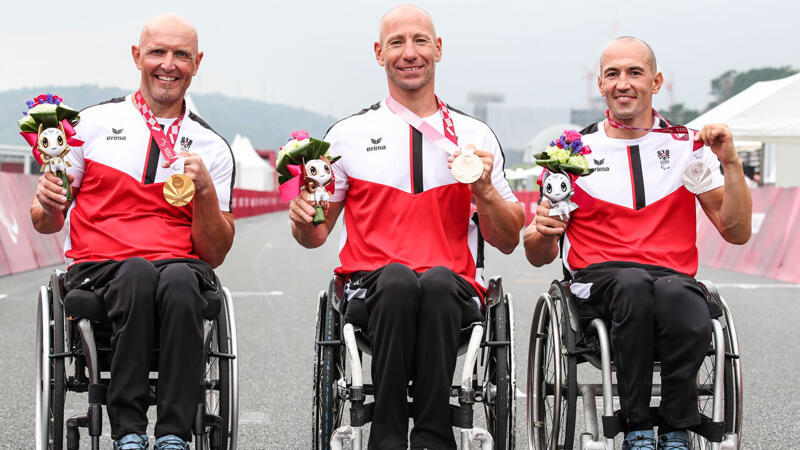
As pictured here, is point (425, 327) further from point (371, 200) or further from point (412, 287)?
point (371, 200)

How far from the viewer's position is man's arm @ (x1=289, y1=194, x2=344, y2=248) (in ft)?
→ 13.0

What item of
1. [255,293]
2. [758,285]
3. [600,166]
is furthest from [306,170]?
[758,285]

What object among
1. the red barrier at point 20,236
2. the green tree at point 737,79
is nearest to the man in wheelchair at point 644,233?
the red barrier at point 20,236

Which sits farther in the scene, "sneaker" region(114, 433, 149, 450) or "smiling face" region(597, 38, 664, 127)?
"smiling face" region(597, 38, 664, 127)

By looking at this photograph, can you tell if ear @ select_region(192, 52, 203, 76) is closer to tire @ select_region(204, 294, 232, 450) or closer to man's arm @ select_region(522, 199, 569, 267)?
tire @ select_region(204, 294, 232, 450)

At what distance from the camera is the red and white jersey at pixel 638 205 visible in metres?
4.29

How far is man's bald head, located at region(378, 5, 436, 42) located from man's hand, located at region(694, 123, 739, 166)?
1191 mm

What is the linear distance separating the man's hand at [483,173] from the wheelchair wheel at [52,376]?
161 centimetres

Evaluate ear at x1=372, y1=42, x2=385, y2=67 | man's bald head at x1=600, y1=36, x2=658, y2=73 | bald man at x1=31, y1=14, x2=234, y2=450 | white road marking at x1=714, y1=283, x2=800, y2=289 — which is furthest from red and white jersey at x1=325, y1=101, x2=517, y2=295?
white road marking at x1=714, y1=283, x2=800, y2=289

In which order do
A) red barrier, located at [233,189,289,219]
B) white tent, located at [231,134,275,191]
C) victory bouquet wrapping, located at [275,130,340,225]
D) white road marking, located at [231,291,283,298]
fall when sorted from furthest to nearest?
1. white tent, located at [231,134,275,191]
2. red barrier, located at [233,189,289,219]
3. white road marking, located at [231,291,283,298]
4. victory bouquet wrapping, located at [275,130,340,225]

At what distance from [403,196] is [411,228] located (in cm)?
14

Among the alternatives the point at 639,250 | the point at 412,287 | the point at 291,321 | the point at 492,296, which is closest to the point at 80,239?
the point at 412,287

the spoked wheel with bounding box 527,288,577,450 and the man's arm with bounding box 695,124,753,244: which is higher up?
the man's arm with bounding box 695,124,753,244

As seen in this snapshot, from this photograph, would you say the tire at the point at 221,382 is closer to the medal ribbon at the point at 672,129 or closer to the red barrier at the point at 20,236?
the medal ribbon at the point at 672,129
